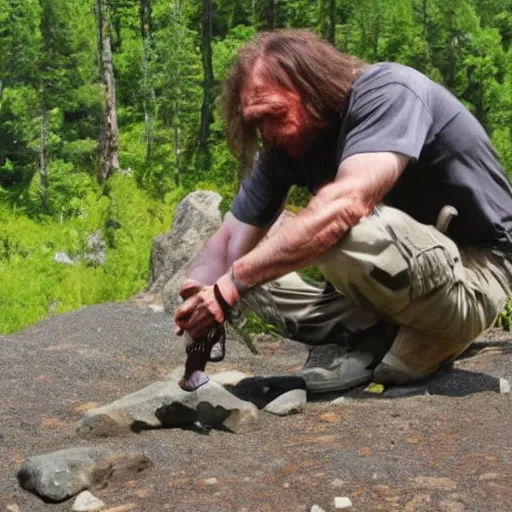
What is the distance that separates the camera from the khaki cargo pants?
9.44 ft

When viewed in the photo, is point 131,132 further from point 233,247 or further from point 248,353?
point 233,247

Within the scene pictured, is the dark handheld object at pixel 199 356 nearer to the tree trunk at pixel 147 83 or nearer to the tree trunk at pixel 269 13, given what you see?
the tree trunk at pixel 269 13

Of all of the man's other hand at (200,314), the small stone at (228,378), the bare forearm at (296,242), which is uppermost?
the bare forearm at (296,242)

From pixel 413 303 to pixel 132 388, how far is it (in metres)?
1.31

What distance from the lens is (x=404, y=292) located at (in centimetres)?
299

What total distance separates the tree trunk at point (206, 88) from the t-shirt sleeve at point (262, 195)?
1253 cm

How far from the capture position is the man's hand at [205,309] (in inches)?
103

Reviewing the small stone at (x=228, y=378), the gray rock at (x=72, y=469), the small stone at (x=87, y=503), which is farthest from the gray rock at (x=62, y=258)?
the small stone at (x=87, y=503)

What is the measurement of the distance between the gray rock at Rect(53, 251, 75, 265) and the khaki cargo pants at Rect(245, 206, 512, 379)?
981 cm

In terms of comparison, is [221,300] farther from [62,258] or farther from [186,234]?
[62,258]

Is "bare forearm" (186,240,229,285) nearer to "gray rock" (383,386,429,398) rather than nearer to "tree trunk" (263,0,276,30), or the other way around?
"gray rock" (383,386,429,398)

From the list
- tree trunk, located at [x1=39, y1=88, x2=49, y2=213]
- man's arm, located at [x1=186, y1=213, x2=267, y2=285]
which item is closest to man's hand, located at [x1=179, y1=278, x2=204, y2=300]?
man's arm, located at [x1=186, y1=213, x2=267, y2=285]

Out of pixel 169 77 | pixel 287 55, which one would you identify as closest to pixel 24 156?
pixel 169 77

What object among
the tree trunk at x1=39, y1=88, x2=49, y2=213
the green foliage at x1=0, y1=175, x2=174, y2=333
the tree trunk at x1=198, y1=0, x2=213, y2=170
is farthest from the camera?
the tree trunk at x1=39, y1=88, x2=49, y2=213
